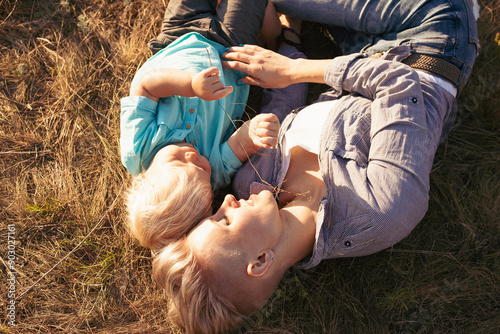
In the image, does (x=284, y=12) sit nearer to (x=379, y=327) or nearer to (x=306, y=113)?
(x=306, y=113)

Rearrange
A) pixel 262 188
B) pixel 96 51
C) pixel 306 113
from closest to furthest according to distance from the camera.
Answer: pixel 262 188, pixel 306 113, pixel 96 51

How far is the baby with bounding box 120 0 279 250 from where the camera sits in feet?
6.76

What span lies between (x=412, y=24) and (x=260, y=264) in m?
1.86

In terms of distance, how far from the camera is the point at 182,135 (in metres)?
2.37

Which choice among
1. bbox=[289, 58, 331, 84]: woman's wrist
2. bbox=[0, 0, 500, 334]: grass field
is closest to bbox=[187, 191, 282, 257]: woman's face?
bbox=[0, 0, 500, 334]: grass field

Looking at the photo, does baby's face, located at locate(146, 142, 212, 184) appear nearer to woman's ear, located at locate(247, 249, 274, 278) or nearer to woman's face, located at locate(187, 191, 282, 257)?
woman's face, located at locate(187, 191, 282, 257)

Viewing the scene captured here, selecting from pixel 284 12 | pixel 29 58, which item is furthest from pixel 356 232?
pixel 29 58

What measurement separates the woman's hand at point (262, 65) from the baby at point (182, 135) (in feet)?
0.41

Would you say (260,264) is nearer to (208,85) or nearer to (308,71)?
(208,85)

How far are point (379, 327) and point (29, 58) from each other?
344 centimetres

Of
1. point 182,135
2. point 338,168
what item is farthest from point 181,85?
point 338,168

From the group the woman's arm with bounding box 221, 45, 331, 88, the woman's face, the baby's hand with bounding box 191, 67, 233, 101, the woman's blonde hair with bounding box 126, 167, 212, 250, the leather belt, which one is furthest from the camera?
the woman's arm with bounding box 221, 45, 331, 88

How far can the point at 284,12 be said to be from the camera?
110 inches

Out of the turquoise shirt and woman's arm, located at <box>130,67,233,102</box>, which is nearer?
woman's arm, located at <box>130,67,233,102</box>
